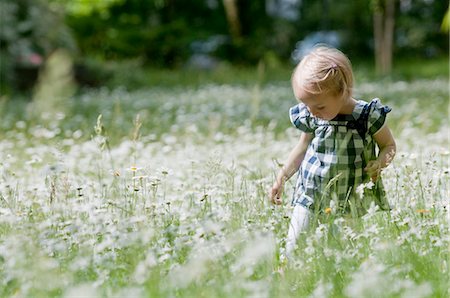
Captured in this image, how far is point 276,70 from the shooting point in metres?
24.5

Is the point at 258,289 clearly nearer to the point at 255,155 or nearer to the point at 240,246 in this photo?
the point at 240,246

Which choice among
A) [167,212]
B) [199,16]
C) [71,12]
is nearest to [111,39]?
[71,12]

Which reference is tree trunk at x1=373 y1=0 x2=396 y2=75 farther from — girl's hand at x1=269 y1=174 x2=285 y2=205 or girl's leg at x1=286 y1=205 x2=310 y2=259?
girl's leg at x1=286 y1=205 x2=310 y2=259

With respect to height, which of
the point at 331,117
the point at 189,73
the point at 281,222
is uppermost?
the point at 189,73

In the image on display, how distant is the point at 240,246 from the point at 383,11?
23.1 metres

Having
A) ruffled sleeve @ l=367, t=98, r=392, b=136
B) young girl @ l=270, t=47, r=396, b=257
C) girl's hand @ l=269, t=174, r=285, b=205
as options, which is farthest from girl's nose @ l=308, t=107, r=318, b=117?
girl's hand @ l=269, t=174, r=285, b=205

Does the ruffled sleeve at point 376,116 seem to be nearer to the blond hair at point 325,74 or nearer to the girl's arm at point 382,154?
the girl's arm at point 382,154

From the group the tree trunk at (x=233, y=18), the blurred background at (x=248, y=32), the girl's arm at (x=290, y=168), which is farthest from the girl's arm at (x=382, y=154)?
the tree trunk at (x=233, y=18)

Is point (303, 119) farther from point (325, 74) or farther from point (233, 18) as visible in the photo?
point (233, 18)

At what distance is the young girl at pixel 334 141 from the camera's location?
12.7 ft

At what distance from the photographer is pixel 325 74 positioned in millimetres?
3822

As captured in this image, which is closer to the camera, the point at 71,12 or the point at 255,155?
the point at 255,155

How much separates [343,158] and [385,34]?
21687 mm

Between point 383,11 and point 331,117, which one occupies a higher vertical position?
point 383,11
